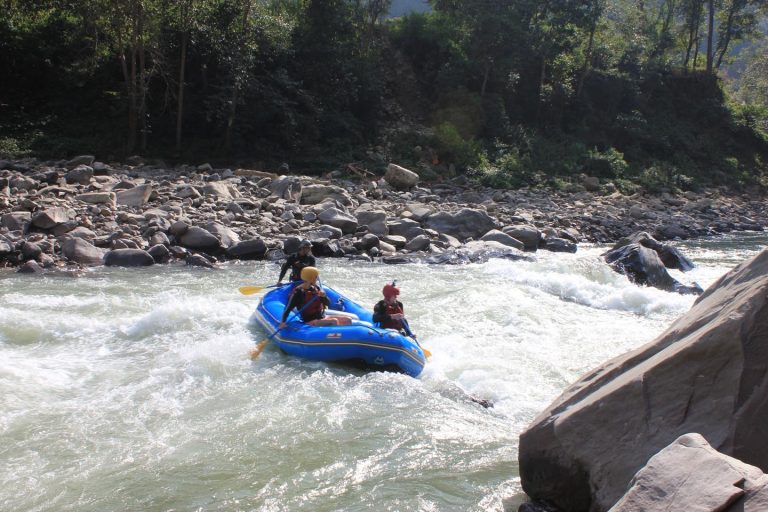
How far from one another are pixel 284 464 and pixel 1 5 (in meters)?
20.8

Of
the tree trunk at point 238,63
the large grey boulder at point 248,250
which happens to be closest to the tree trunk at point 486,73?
the tree trunk at point 238,63

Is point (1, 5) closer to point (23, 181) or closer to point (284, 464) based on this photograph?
point (23, 181)

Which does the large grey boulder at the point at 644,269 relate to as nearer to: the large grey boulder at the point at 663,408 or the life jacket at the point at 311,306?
the life jacket at the point at 311,306

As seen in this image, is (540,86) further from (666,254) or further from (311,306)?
(311,306)

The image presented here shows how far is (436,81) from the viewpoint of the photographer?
27406 mm

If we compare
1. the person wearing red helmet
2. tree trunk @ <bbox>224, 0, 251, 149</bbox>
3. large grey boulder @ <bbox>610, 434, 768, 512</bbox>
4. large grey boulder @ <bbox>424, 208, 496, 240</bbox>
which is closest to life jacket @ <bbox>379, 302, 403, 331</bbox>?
the person wearing red helmet

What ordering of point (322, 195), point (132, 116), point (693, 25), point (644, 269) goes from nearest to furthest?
point (644, 269) → point (322, 195) → point (132, 116) → point (693, 25)

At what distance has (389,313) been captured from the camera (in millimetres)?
6984

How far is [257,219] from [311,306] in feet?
21.8

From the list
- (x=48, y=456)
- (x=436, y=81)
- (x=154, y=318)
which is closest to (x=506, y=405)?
(x=48, y=456)

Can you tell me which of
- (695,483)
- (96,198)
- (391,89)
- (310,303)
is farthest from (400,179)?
(695,483)

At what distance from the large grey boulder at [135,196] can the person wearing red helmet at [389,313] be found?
8.10m

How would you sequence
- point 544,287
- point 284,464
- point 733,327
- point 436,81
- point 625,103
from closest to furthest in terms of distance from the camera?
point 733,327
point 284,464
point 544,287
point 436,81
point 625,103

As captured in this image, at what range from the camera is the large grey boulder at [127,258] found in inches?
424
